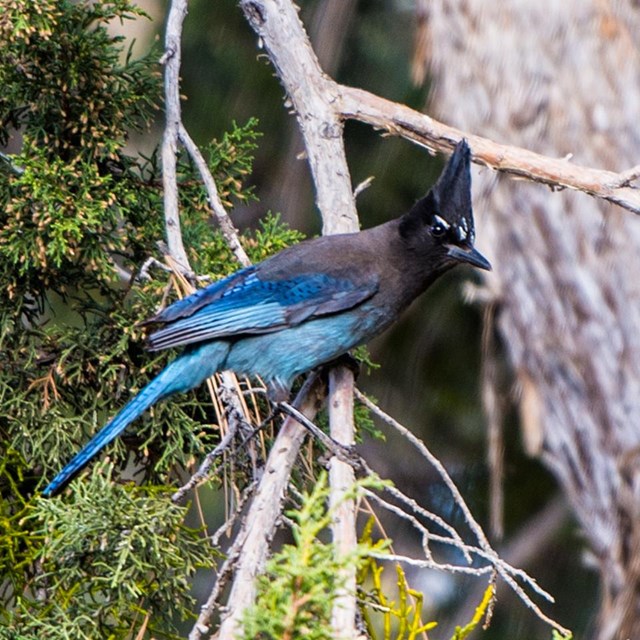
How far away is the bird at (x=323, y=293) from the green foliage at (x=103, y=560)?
49 cm

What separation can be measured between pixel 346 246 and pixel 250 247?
0.31 metres

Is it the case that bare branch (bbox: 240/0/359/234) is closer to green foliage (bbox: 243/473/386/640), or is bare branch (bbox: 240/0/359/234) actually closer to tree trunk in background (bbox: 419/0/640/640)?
green foliage (bbox: 243/473/386/640)

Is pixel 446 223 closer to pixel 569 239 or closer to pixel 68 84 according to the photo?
pixel 68 84

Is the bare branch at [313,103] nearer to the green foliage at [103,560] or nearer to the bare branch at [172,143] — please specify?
the bare branch at [172,143]

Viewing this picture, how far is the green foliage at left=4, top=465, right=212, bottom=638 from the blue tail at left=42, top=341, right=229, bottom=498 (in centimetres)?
14

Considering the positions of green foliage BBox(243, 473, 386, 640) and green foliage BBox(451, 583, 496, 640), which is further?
green foliage BBox(451, 583, 496, 640)

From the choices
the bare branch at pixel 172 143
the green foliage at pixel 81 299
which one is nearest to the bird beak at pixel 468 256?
the green foliage at pixel 81 299

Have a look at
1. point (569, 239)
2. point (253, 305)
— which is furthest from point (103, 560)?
point (569, 239)

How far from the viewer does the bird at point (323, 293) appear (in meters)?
3.20

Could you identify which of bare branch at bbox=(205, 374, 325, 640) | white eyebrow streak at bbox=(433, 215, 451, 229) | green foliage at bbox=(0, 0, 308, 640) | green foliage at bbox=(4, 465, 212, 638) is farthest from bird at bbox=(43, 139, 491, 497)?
green foliage at bbox=(4, 465, 212, 638)

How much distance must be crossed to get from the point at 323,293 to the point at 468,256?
418 mm

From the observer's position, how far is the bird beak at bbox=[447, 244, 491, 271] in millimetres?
3316

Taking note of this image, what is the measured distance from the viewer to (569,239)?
5078 mm

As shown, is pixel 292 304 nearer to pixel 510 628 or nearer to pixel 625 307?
pixel 625 307
